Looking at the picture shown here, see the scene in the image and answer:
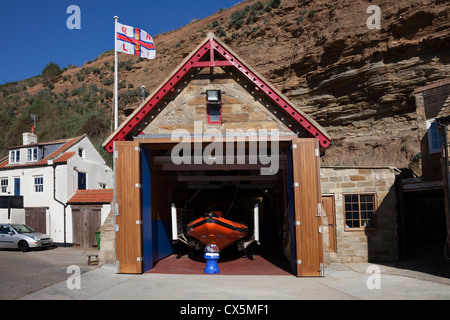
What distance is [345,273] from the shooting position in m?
11.5

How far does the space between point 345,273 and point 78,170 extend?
18491 millimetres

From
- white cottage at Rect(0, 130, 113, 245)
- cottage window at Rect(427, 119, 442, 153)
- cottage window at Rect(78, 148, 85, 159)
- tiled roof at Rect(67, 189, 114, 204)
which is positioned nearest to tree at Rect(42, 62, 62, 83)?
white cottage at Rect(0, 130, 113, 245)

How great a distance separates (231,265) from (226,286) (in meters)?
3.29

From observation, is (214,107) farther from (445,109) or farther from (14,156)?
(14,156)

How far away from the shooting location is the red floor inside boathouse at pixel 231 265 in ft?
37.8

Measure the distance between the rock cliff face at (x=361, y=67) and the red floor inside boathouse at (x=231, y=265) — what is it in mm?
15938

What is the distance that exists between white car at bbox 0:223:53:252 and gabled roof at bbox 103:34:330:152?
39.5ft

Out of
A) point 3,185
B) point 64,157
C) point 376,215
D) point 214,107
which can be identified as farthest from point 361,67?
point 3,185

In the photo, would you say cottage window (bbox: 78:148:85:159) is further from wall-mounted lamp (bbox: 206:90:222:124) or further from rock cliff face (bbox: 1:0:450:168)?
rock cliff face (bbox: 1:0:450:168)

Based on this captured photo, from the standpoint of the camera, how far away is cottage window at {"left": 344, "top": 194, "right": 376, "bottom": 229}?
14.2 metres

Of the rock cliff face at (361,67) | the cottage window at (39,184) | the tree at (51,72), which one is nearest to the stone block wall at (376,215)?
the rock cliff face at (361,67)

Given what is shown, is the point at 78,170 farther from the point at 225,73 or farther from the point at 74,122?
the point at 74,122

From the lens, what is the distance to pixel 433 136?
15062mm
